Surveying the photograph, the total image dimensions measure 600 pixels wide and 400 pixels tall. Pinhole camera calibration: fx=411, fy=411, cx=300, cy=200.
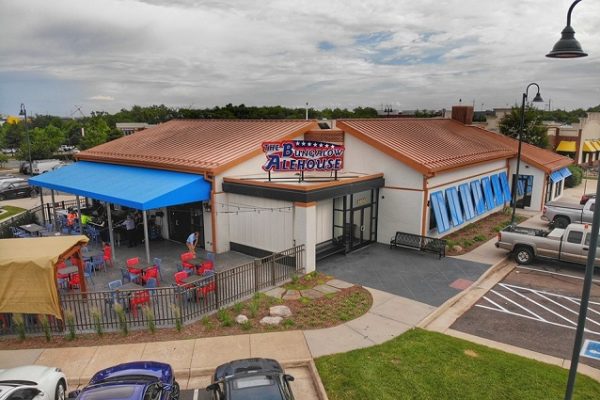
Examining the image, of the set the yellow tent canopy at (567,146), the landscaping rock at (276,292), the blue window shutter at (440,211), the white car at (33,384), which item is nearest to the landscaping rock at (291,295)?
the landscaping rock at (276,292)

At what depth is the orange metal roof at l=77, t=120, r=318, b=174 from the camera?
19297 mm

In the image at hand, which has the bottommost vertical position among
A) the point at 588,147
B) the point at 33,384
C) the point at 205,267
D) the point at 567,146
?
the point at 205,267

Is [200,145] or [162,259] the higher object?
[200,145]

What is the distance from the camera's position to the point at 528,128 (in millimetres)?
39719

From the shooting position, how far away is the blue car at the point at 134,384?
709cm

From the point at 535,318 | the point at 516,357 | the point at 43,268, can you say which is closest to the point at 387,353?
the point at 516,357

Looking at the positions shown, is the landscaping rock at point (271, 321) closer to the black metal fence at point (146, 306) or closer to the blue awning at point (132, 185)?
the black metal fence at point (146, 306)

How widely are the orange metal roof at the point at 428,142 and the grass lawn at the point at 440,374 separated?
395 inches

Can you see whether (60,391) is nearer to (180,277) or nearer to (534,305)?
(180,277)

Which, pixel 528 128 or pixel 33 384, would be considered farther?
pixel 528 128

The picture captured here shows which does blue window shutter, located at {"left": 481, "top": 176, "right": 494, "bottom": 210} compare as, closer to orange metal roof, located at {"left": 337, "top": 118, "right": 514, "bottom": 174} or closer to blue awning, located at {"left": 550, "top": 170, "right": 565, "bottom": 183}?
orange metal roof, located at {"left": 337, "top": 118, "right": 514, "bottom": 174}

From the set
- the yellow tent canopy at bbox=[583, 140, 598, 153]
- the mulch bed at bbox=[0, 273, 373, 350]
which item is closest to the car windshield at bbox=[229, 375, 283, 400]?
the mulch bed at bbox=[0, 273, 373, 350]

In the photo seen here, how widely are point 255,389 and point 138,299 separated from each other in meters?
6.44

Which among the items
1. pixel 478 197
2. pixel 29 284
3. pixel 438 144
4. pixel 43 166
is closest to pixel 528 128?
pixel 478 197
